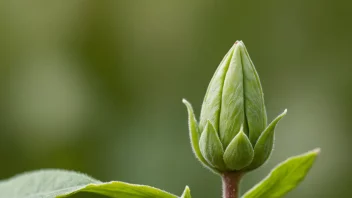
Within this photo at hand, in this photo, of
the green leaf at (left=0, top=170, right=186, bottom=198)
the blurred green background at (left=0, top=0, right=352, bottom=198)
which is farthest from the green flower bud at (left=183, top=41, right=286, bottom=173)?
the blurred green background at (left=0, top=0, right=352, bottom=198)

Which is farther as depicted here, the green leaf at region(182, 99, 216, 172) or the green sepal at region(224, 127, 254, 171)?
the green leaf at region(182, 99, 216, 172)

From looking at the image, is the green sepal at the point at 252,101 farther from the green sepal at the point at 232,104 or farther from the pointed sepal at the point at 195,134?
the pointed sepal at the point at 195,134

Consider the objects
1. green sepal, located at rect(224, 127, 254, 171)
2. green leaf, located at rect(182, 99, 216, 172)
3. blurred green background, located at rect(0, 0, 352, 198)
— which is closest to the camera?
green sepal, located at rect(224, 127, 254, 171)

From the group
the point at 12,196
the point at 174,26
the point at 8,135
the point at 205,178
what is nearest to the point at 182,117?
the point at 205,178

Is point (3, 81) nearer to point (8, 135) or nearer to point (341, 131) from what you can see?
point (8, 135)

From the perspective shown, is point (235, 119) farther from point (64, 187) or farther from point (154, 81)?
point (154, 81)

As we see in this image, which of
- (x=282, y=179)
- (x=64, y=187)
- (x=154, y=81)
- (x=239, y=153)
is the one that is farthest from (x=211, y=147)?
(x=154, y=81)

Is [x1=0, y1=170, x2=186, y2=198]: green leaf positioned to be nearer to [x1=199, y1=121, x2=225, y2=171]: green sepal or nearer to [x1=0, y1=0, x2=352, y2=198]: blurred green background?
[x1=199, y1=121, x2=225, y2=171]: green sepal

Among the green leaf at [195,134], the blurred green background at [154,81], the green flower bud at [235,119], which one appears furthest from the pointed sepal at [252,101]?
the blurred green background at [154,81]
